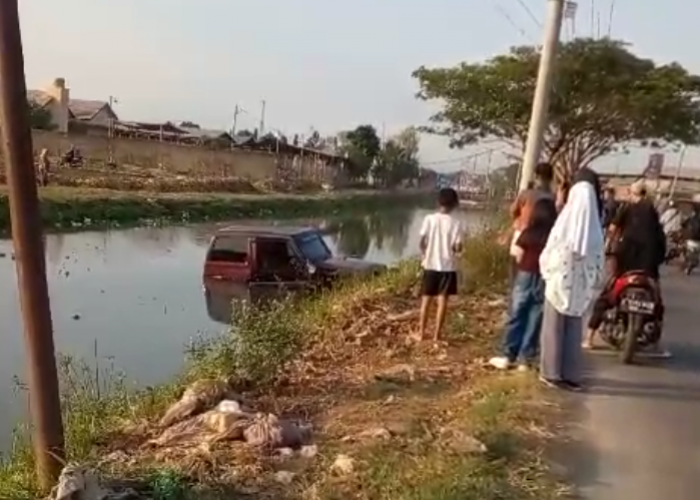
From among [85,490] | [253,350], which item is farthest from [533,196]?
[85,490]

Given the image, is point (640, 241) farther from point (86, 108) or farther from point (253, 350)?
point (86, 108)

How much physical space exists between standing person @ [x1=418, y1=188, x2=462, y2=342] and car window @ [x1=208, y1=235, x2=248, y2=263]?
1039cm

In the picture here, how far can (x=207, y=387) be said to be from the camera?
26.4 feet

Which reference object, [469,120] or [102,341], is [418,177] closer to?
[469,120]

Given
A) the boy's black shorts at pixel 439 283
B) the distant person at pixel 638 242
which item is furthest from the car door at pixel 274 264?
the distant person at pixel 638 242

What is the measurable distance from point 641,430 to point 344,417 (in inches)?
83.1

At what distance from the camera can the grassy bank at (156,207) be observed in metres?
35.0

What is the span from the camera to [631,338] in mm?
8945

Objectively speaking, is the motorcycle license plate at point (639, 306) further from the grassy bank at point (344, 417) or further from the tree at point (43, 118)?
the tree at point (43, 118)

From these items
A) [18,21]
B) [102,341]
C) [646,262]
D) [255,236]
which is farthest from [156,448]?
[255,236]

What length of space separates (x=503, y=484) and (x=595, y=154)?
2353cm

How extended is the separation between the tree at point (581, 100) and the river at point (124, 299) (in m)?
5.28

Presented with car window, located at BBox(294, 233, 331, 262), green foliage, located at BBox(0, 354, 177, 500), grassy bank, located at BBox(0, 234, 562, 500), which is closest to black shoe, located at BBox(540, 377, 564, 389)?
grassy bank, located at BBox(0, 234, 562, 500)

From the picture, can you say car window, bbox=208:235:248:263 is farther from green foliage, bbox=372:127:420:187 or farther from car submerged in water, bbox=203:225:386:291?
green foliage, bbox=372:127:420:187
